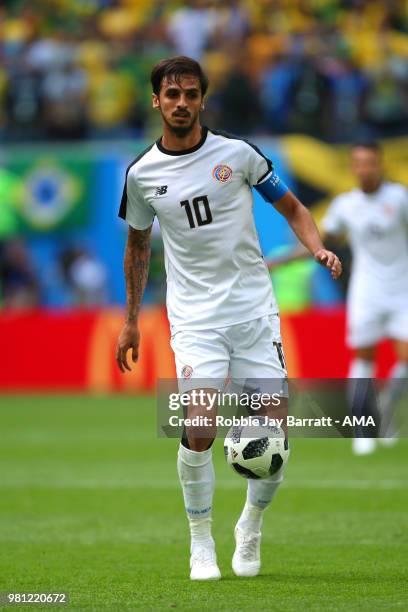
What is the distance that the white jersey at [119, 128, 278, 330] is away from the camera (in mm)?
6051

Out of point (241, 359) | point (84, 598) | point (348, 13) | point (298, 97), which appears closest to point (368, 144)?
point (241, 359)

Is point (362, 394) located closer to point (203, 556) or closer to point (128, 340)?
point (128, 340)

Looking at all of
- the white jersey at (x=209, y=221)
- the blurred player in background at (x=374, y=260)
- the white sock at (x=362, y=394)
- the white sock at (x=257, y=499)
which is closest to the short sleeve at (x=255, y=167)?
the white jersey at (x=209, y=221)

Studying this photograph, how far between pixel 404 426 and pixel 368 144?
11.6 ft

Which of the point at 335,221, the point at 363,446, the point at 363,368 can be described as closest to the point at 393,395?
the point at 363,368

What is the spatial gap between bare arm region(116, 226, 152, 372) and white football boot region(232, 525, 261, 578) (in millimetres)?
1030

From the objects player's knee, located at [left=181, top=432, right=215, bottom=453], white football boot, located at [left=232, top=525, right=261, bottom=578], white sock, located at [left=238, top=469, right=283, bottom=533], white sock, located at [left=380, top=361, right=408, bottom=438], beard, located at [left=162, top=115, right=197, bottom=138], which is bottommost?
white sock, located at [left=380, top=361, right=408, bottom=438]

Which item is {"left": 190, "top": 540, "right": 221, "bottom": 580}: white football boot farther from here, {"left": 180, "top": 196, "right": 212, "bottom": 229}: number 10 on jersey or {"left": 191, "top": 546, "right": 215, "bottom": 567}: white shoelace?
{"left": 180, "top": 196, "right": 212, "bottom": 229}: number 10 on jersey

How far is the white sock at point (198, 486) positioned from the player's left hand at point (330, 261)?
40.8 inches

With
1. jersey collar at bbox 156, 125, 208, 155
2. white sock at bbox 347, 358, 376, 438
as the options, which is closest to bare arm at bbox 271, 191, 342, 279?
jersey collar at bbox 156, 125, 208, 155

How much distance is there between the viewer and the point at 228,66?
2006 cm

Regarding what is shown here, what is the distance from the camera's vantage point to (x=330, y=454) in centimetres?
1173

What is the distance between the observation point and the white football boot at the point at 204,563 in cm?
599

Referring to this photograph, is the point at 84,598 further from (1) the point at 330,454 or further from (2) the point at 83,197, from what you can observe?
(2) the point at 83,197
